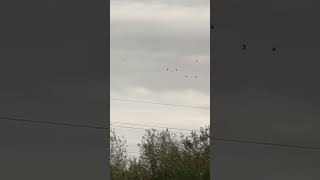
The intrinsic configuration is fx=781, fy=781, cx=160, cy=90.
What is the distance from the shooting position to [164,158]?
48.4ft

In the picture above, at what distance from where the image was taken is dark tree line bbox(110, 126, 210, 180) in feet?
47.4

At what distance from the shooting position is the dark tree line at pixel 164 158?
14.5m
